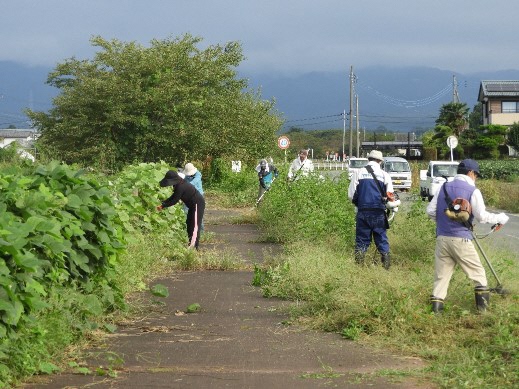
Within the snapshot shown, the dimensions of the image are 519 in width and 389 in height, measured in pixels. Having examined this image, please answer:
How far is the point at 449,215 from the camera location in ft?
32.2

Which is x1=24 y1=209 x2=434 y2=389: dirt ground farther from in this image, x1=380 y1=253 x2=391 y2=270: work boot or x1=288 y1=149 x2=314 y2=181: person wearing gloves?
x1=288 y1=149 x2=314 y2=181: person wearing gloves

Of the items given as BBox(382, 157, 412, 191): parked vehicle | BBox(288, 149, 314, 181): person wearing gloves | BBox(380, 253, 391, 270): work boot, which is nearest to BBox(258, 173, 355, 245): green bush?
BBox(288, 149, 314, 181): person wearing gloves

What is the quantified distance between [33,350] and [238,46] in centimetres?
3566

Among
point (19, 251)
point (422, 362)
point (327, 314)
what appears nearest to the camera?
point (19, 251)

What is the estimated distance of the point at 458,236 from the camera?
9.86m

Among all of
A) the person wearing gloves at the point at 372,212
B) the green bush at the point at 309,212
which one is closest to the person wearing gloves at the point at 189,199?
the green bush at the point at 309,212

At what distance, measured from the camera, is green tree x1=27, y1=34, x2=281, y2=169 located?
3447 centimetres

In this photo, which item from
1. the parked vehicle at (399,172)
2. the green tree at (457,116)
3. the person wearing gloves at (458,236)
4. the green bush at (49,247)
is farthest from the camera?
the green tree at (457,116)

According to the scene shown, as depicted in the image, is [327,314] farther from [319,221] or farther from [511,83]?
[511,83]

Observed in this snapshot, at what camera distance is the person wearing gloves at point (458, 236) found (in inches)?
380

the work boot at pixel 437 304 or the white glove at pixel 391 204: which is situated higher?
the white glove at pixel 391 204

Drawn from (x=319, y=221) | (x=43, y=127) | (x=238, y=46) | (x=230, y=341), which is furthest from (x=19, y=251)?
(x=238, y=46)

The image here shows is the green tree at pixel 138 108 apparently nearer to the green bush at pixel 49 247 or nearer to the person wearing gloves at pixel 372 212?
the person wearing gloves at pixel 372 212

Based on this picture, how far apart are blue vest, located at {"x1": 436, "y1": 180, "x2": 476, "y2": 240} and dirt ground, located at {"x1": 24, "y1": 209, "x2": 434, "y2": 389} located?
1.78 metres
